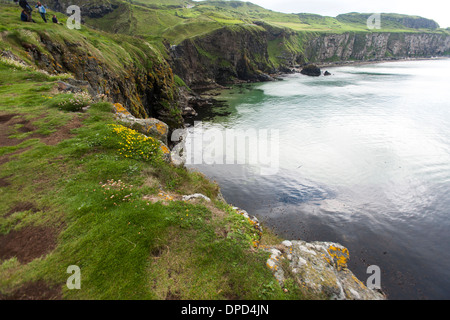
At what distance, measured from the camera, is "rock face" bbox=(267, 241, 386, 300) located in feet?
26.3

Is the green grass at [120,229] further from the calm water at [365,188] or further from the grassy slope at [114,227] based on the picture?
the calm water at [365,188]

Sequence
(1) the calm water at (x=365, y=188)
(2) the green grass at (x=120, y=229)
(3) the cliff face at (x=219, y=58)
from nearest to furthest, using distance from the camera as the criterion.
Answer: (2) the green grass at (x=120, y=229) → (1) the calm water at (x=365, y=188) → (3) the cliff face at (x=219, y=58)

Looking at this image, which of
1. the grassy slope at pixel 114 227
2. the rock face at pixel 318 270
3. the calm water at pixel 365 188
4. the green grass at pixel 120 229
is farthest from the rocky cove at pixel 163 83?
the calm water at pixel 365 188

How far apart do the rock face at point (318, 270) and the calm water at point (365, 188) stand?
766cm

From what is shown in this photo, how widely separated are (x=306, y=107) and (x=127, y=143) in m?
64.3

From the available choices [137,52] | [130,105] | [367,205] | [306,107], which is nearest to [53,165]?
[130,105]

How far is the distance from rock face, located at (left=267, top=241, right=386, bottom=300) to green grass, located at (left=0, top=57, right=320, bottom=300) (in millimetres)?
687

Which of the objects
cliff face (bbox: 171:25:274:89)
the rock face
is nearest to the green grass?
the rock face

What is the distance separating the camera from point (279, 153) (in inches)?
1415

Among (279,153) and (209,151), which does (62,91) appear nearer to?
(209,151)

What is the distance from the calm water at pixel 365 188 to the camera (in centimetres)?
1711

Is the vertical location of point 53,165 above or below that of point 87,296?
above

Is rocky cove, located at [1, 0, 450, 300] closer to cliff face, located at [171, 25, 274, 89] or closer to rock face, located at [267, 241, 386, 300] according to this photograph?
rock face, located at [267, 241, 386, 300]
